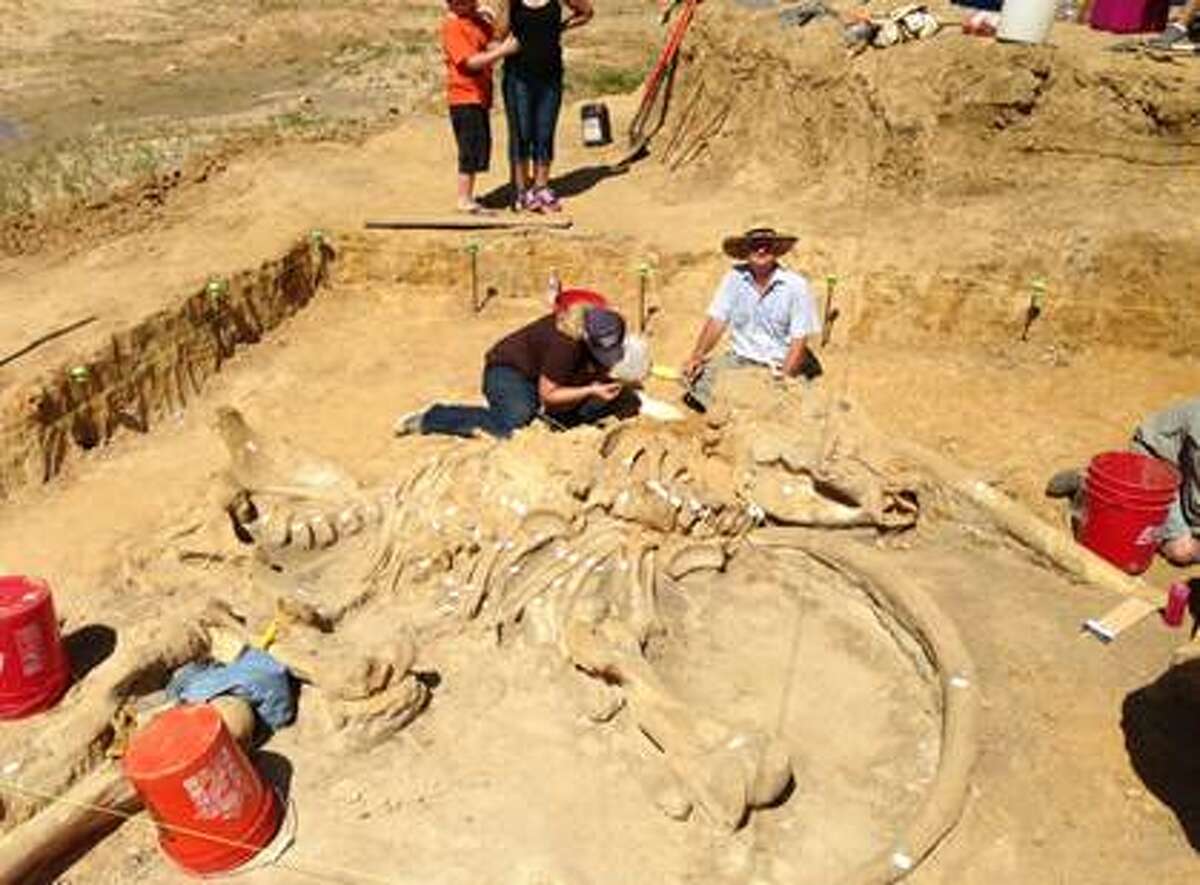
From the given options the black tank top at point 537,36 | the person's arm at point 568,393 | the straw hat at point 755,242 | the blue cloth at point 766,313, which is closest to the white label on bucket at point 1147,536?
the blue cloth at point 766,313

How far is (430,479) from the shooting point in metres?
5.41

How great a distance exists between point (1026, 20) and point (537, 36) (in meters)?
3.82

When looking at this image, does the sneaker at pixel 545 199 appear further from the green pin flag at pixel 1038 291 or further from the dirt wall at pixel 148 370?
the green pin flag at pixel 1038 291

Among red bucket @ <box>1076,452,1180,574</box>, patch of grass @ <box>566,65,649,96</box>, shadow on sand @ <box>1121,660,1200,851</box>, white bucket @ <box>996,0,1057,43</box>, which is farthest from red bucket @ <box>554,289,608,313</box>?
patch of grass @ <box>566,65,649,96</box>

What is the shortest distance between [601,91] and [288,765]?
11167 millimetres

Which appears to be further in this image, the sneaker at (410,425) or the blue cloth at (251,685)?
the sneaker at (410,425)

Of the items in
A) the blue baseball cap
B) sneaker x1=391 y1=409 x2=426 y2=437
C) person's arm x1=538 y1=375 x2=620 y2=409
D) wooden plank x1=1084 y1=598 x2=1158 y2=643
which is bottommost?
sneaker x1=391 y1=409 x2=426 y2=437

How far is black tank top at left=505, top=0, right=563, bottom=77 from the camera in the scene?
29.0ft

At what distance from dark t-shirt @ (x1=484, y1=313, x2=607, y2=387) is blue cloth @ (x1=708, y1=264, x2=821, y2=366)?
3.65 feet

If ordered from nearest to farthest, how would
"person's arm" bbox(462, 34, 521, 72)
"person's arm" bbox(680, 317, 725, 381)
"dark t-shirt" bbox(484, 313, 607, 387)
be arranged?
"dark t-shirt" bbox(484, 313, 607, 387), "person's arm" bbox(680, 317, 725, 381), "person's arm" bbox(462, 34, 521, 72)

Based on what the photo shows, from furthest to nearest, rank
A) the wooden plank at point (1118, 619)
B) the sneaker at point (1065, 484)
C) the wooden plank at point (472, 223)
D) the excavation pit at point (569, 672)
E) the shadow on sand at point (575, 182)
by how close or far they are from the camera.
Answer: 1. the shadow on sand at point (575, 182)
2. the wooden plank at point (472, 223)
3. the sneaker at point (1065, 484)
4. the wooden plank at point (1118, 619)
5. the excavation pit at point (569, 672)

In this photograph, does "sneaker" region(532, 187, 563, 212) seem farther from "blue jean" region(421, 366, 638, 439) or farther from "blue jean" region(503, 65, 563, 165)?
"blue jean" region(421, 366, 638, 439)

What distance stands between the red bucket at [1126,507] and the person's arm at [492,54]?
17.4ft

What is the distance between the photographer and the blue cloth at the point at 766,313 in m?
6.97
